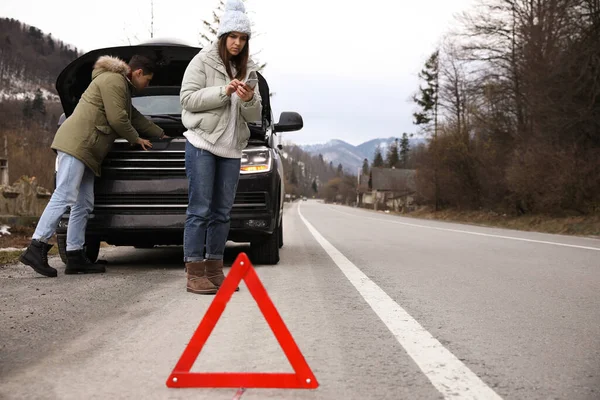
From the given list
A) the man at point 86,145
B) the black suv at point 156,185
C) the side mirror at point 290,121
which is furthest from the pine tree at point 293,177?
the man at point 86,145

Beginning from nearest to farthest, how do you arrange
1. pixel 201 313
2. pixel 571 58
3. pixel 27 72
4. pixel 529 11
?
1. pixel 201 313
2. pixel 571 58
3. pixel 529 11
4. pixel 27 72

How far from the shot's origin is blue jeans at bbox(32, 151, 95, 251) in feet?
17.9

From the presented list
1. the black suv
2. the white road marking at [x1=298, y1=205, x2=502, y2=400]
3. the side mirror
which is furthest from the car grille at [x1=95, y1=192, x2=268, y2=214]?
the white road marking at [x1=298, y1=205, x2=502, y2=400]

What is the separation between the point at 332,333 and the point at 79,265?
3243mm

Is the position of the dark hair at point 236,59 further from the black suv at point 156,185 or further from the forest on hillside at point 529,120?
the forest on hillside at point 529,120

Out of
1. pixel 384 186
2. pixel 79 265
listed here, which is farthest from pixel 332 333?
pixel 384 186

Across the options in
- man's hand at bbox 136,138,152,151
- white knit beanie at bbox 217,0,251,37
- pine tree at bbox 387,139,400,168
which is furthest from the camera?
pine tree at bbox 387,139,400,168

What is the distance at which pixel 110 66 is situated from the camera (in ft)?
18.5

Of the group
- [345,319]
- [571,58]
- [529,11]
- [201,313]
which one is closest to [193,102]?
[201,313]

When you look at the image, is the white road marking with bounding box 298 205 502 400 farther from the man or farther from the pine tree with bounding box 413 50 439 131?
the pine tree with bounding box 413 50 439 131

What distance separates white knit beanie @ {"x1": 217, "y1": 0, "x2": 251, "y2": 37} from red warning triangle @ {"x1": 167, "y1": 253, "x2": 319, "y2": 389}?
249 centimetres

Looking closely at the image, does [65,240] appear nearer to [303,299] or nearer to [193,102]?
[193,102]

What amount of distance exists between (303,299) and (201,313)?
2.86 feet

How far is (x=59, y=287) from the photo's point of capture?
4.87 meters
